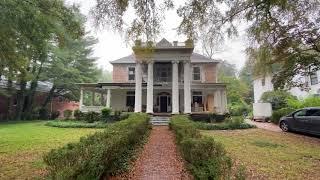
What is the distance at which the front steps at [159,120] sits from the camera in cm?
2308

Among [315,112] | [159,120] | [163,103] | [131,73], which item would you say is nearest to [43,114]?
[131,73]

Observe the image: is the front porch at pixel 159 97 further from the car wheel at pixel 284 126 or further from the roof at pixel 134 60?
the car wheel at pixel 284 126

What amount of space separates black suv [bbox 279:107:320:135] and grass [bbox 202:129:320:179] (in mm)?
1273

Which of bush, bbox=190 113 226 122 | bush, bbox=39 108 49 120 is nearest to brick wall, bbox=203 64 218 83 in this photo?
bush, bbox=190 113 226 122

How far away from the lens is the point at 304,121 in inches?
615

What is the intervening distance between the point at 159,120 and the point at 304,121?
1155 cm

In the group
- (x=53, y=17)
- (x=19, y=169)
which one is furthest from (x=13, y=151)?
(x=53, y=17)

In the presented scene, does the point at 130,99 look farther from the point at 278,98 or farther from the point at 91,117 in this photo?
the point at 278,98

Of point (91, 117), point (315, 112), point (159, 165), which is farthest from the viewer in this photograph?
point (91, 117)

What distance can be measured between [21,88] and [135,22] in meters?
27.2

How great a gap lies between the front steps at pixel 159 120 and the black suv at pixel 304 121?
914 cm

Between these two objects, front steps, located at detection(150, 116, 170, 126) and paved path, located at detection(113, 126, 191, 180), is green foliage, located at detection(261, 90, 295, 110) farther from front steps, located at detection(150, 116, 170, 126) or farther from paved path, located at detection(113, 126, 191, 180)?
paved path, located at detection(113, 126, 191, 180)

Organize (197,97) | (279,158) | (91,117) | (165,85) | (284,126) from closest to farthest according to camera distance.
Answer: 1. (279,158)
2. (284,126)
3. (91,117)
4. (165,85)
5. (197,97)

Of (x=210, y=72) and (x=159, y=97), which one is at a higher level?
(x=210, y=72)
